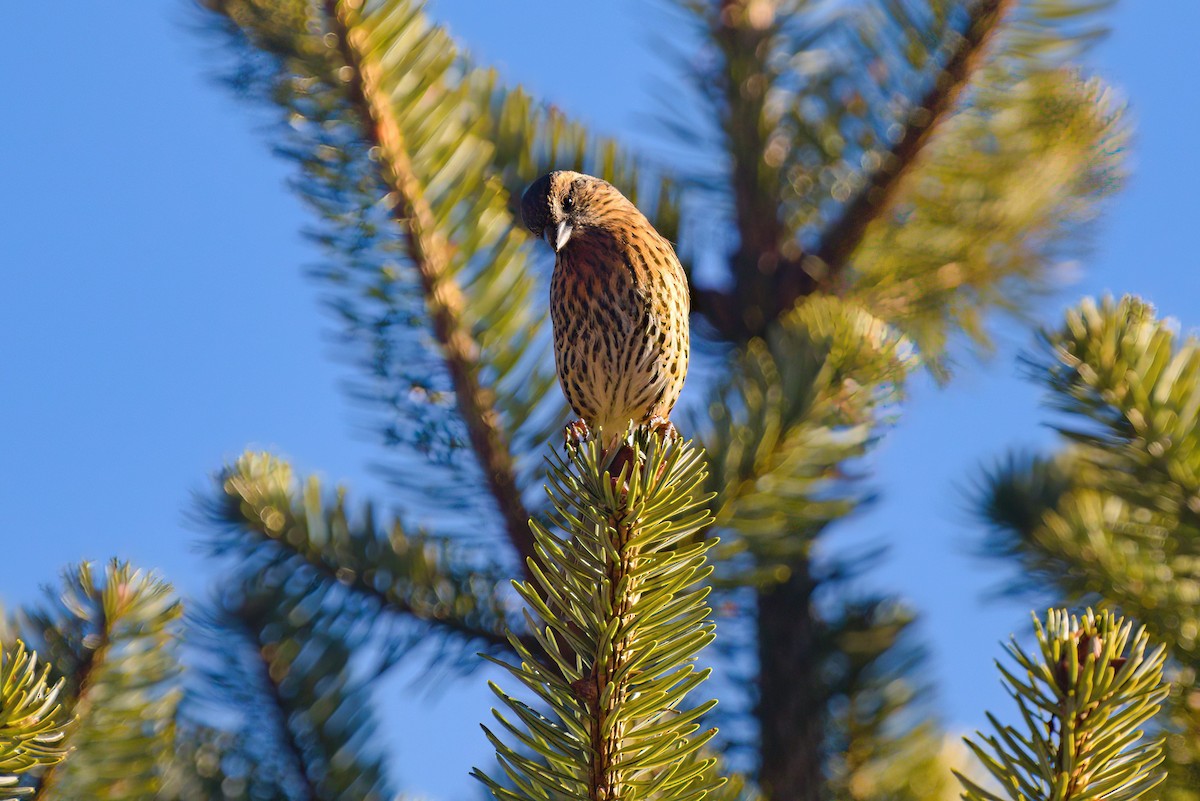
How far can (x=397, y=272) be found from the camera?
2109mm

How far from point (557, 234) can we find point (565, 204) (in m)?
0.07

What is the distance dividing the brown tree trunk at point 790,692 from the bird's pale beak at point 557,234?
89 centimetres

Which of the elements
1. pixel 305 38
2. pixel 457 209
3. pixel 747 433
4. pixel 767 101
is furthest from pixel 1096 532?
pixel 305 38

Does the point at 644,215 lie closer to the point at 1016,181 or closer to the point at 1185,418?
the point at 1016,181

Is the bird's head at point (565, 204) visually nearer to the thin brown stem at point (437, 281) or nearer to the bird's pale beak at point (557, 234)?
the bird's pale beak at point (557, 234)

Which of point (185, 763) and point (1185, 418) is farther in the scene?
point (185, 763)

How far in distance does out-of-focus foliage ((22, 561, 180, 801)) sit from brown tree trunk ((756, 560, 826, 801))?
1103 mm

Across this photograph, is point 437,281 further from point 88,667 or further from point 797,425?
point 88,667

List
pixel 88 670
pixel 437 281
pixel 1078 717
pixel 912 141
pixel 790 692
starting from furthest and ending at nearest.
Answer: pixel 912 141, pixel 790 692, pixel 437 281, pixel 88 670, pixel 1078 717

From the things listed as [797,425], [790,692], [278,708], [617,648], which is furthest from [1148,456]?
[278,708]

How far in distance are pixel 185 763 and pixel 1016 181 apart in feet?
6.81

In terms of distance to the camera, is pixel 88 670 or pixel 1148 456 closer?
pixel 88 670

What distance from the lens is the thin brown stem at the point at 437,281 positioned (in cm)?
204

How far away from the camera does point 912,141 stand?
2482mm
